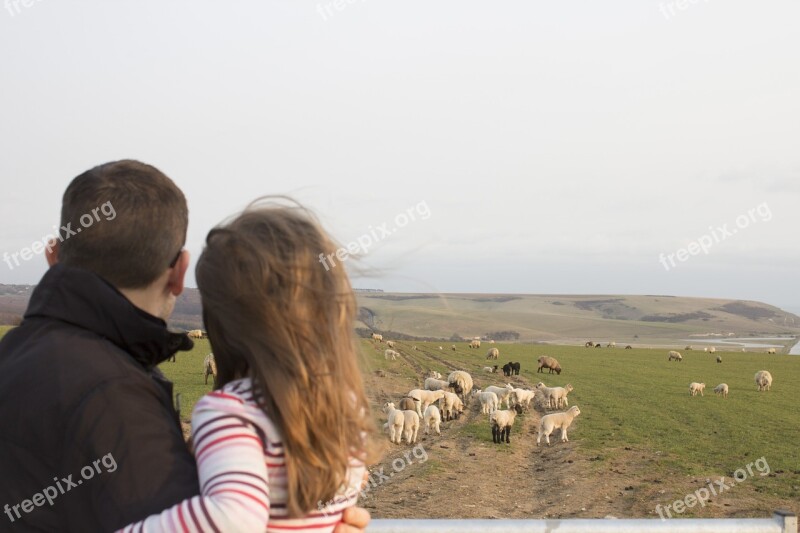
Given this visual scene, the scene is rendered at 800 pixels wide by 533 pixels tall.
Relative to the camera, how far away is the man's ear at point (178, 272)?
2.08 meters

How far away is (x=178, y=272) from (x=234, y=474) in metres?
0.65

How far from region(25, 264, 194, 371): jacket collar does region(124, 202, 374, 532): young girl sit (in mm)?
190

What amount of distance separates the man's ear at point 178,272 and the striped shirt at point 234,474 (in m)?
0.41

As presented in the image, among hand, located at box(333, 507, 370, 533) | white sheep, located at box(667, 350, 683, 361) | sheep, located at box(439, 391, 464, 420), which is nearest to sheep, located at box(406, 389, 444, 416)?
sheep, located at box(439, 391, 464, 420)

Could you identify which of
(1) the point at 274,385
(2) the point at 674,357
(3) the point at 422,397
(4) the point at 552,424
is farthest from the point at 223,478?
(2) the point at 674,357

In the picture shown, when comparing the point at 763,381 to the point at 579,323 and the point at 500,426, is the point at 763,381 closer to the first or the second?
the point at 500,426

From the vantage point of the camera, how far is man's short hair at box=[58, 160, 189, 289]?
6.33ft

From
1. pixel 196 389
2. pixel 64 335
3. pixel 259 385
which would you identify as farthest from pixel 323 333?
pixel 196 389

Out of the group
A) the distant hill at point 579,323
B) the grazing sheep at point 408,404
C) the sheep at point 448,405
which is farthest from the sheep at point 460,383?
the distant hill at point 579,323

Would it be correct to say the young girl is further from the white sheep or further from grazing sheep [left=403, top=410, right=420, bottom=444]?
the white sheep

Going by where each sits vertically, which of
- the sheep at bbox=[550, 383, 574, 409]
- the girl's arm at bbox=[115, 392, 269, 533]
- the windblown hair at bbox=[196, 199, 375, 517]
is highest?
the windblown hair at bbox=[196, 199, 375, 517]

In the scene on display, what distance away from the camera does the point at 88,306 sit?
1847 mm

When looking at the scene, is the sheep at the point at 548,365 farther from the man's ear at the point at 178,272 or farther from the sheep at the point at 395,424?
the man's ear at the point at 178,272

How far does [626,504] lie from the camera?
13.5 m
